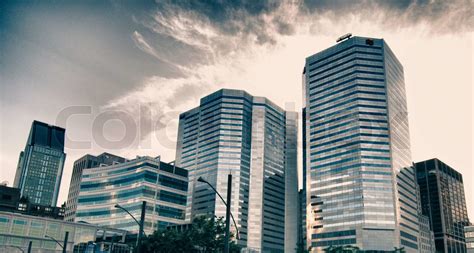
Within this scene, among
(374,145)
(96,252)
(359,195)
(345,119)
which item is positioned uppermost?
(345,119)

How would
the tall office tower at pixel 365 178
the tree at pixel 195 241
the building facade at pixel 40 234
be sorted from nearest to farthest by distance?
the tree at pixel 195 241
the building facade at pixel 40 234
the tall office tower at pixel 365 178

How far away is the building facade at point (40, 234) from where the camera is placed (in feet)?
295

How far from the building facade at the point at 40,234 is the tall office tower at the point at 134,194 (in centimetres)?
3354

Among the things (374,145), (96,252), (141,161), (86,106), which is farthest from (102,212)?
(374,145)

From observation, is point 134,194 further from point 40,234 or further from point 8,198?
point 8,198

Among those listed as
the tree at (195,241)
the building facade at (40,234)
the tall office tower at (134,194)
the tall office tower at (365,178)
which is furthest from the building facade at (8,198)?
the tall office tower at (365,178)

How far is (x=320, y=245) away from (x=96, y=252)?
138 m

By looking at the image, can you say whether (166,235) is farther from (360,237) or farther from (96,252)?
(360,237)

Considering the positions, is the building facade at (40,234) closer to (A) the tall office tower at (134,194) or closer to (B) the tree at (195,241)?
(B) the tree at (195,241)

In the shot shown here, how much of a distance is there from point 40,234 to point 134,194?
46.1 meters

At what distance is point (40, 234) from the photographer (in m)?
94.1

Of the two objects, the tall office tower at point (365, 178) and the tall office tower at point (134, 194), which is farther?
the tall office tower at point (365, 178)

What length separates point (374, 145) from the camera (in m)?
188

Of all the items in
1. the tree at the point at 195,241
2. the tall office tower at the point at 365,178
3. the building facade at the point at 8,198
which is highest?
the tall office tower at the point at 365,178
